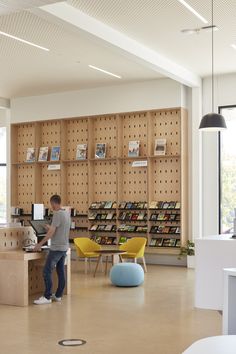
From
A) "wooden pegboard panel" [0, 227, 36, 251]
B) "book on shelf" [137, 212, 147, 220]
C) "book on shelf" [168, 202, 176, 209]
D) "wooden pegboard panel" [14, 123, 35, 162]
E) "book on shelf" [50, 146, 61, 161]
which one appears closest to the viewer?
"wooden pegboard panel" [0, 227, 36, 251]

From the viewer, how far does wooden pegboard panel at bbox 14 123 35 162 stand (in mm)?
15609

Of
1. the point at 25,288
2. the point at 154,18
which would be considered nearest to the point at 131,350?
the point at 25,288

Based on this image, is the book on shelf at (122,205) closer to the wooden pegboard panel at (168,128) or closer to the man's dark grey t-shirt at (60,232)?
the wooden pegboard panel at (168,128)

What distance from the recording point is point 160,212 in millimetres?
13531

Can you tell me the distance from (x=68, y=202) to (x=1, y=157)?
3498mm

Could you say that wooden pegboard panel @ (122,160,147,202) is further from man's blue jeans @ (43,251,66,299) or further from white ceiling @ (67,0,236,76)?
man's blue jeans @ (43,251,66,299)

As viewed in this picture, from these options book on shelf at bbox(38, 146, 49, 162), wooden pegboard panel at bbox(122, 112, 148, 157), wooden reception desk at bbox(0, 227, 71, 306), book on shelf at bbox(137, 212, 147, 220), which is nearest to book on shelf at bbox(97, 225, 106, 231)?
book on shelf at bbox(137, 212, 147, 220)

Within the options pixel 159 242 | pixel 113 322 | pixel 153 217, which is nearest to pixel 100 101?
pixel 153 217

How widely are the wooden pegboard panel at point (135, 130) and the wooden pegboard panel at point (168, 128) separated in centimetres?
23

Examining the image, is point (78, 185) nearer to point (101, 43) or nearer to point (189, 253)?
point (189, 253)

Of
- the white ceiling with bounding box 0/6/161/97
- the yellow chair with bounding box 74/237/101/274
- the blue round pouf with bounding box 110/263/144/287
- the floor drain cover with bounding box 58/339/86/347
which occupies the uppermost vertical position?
the white ceiling with bounding box 0/6/161/97

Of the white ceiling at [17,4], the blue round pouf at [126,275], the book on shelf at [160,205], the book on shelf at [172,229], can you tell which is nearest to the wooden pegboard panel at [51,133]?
the book on shelf at [160,205]

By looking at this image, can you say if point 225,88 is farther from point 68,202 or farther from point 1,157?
point 1,157

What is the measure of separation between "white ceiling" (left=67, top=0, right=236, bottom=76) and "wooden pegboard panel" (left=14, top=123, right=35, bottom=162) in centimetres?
546
